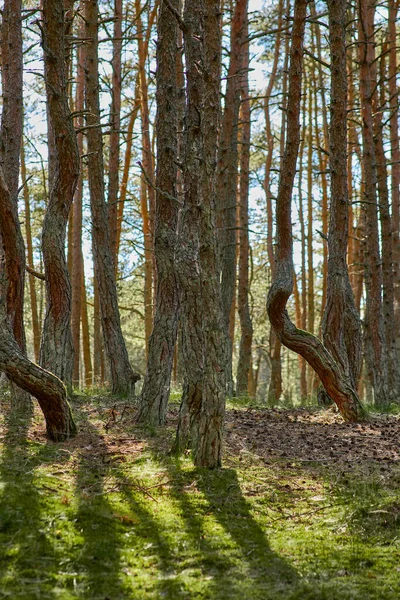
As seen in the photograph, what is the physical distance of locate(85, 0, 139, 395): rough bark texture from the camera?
35.7 ft

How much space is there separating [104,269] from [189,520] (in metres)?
6.57

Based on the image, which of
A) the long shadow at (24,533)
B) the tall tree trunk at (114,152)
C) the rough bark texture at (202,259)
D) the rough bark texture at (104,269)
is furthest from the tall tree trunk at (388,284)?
the long shadow at (24,533)

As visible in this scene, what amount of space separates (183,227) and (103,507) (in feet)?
8.98

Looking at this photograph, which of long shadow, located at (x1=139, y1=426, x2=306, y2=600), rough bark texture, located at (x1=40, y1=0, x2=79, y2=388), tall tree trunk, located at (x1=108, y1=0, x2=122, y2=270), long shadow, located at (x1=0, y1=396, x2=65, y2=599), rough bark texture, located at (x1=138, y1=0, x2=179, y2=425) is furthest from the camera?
tall tree trunk, located at (x1=108, y1=0, x2=122, y2=270)

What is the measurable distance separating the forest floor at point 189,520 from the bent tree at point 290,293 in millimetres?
2206

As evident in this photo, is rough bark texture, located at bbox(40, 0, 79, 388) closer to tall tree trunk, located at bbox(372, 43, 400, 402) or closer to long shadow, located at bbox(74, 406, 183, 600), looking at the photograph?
long shadow, located at bbox(74, 406, 183, 600)

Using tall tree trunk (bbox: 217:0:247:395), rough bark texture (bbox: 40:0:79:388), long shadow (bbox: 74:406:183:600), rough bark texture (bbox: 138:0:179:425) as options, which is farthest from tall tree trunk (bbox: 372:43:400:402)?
long shadow (bbox: 74:406:183:600)

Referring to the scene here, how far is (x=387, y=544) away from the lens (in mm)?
Answer: 4715

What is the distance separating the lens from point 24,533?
4.31m

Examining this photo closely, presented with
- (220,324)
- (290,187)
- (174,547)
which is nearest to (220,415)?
(220,324)

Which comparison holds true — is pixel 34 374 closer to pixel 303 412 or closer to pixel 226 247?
pixel 303 412

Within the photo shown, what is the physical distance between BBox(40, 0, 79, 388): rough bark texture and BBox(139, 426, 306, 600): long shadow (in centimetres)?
257

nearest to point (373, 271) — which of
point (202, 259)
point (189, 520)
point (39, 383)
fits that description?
point (202, 259)

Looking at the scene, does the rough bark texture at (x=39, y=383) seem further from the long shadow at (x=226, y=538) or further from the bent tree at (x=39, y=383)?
the long shadow at (x=226, y=538)
